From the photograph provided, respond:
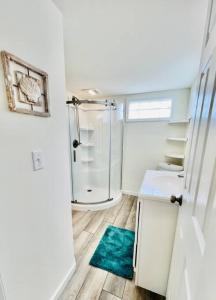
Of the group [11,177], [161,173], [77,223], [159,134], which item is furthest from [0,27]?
[159,134]

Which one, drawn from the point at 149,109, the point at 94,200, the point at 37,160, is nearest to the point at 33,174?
the point at 37,160

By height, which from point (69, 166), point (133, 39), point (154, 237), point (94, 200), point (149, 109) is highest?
point (133, 39)

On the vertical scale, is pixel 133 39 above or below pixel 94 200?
above

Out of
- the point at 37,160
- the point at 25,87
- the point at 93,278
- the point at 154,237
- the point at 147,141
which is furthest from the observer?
the point at 147,141

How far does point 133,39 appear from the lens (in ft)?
4.18

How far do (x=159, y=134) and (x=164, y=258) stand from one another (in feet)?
6.73

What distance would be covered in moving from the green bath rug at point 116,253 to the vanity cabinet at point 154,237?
212 mm

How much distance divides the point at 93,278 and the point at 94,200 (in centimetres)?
137

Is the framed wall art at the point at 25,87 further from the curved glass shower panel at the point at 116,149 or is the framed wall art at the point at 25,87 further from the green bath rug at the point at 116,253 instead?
the curved glass shower panel at the point at 116,149

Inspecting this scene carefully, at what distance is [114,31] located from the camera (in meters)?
1.18

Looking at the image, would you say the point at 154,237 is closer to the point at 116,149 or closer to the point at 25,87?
the point at 25,87

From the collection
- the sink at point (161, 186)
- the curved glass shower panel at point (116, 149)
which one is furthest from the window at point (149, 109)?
the sink at point (161, 186)

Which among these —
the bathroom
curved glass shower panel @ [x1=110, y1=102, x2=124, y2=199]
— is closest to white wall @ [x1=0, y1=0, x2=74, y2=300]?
the bathroom

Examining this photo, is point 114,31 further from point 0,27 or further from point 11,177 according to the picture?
point 11,177
